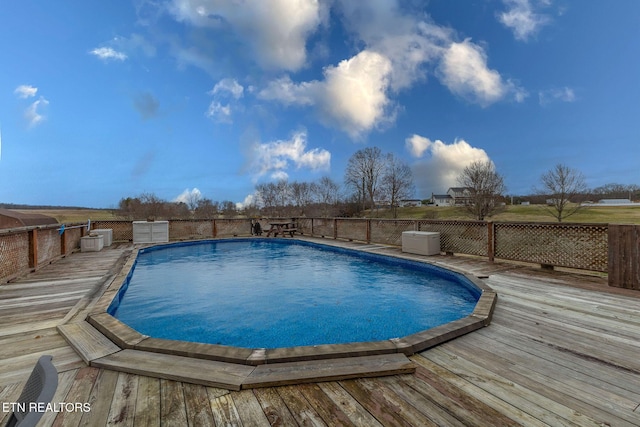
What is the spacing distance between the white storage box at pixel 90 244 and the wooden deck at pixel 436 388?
6.40 metres

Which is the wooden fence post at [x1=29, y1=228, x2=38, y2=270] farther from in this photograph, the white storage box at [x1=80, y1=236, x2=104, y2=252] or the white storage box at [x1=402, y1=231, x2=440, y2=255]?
the white storage box at [x1=402, y1=231, x2=440, y2=255]

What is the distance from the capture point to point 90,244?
8.39 meters

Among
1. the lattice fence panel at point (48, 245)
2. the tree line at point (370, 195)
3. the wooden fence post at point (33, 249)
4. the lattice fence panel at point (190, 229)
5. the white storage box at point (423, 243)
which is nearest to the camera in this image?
the wooden fence post at point (33, 249)

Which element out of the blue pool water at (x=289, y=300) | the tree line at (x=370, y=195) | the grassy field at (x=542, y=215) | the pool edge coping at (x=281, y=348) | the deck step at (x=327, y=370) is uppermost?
the tree line at (x=370, y=195)

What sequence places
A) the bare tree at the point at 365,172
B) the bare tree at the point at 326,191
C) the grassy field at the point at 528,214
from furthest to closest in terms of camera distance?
the bare tree at the point at 326,191 < the bare tree at the point at 365,172 < the grassy field at the point at 528,214

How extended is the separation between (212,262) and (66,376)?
688cm

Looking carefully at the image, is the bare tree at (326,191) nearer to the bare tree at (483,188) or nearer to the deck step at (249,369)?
the bare tree at (483,188)

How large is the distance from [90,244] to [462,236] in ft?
33.8

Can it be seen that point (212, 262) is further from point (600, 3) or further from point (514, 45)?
point (514, 45)

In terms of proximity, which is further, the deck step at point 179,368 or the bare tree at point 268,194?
the bare tree at point 268,194

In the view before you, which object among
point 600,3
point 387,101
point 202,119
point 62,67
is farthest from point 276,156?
point 600,3

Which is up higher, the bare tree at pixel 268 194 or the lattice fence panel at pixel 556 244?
the bare tree at pixel 268 194

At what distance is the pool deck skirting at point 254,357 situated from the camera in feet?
6.05

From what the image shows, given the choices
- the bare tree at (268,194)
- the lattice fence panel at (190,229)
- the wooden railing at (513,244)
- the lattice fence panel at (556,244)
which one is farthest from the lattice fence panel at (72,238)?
the bare tree at (268,194)
